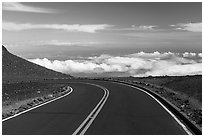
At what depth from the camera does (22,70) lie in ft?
323

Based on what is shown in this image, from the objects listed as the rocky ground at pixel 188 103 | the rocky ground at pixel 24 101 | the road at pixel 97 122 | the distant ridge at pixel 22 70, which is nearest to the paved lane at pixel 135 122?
the road at pixel 97 122

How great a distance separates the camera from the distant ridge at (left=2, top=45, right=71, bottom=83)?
9176 centimetres

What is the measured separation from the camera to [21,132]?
12.1 meters

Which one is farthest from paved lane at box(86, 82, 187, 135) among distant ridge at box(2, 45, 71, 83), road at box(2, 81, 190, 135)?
distant ridge at box(2, 45, 71, 83)

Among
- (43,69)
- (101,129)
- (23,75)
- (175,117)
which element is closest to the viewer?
(101,129)

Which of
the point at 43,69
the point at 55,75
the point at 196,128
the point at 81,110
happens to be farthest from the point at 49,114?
the point at 43,69

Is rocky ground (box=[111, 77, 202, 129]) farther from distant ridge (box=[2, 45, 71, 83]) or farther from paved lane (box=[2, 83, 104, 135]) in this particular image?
distant ridge (box=[2, 45, 71, 83])

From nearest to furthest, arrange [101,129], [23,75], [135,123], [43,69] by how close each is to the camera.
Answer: [101,129]
[135,123]
[23,75]
[43,69]

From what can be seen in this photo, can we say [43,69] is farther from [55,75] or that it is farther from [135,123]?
[135,123]

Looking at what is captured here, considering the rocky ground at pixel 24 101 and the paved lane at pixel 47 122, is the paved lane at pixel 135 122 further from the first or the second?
the rocky ground at pixel 24 101

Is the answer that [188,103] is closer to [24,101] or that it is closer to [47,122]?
[47,122]

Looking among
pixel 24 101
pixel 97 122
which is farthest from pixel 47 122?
pixel 24 101

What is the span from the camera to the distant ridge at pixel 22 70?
3613 inches

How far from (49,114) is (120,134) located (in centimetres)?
575
